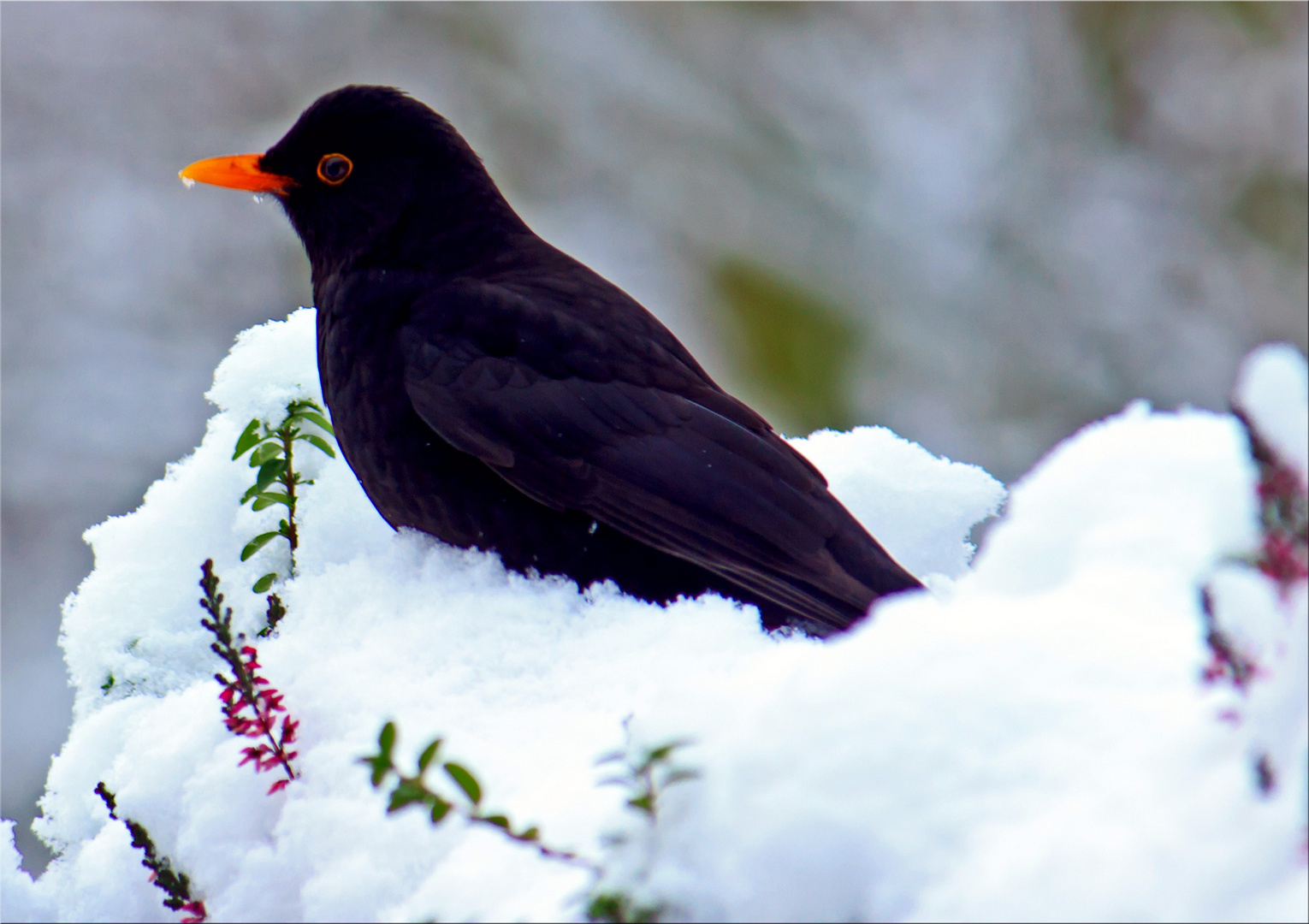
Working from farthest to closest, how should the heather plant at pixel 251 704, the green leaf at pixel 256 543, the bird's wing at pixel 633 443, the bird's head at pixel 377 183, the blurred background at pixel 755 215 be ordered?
Answer: 1. the blurred background at pixel 755 215
2. the bird's head at pixel 377 183
3. the bird's wing at pixel 633 443
4. the green leaf at pixel 256 543
5. the heather plant at pixel 251 704

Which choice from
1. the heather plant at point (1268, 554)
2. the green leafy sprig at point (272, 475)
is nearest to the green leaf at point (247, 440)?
the green leafy sprig at point (272, 475)

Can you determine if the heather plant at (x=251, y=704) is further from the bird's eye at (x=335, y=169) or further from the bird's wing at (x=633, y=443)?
the bird's eye at (x=335, y=169)

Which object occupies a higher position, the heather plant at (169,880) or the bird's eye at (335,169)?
the bird's eye at (335,169)

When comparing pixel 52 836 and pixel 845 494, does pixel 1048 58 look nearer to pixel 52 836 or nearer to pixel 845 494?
pixel 845 494

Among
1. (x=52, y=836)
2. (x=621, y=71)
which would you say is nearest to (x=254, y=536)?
(x=52, y=836)

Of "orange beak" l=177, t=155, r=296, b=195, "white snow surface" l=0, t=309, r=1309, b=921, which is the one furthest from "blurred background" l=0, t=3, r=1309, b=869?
"white snow surface" l=0, t=309, r=1309, b=921

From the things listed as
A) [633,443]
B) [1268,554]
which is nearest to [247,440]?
[633,443]

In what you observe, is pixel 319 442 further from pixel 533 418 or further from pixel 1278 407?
pixel 1278 407
